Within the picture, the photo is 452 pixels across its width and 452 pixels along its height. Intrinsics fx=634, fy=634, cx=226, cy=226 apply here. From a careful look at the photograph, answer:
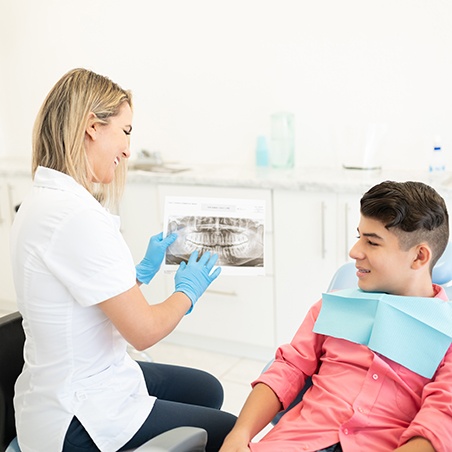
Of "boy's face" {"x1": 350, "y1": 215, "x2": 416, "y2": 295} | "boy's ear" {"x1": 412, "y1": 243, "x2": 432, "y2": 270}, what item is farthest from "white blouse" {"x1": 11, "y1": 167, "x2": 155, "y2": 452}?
"boy's ear" {"x1": 412, "y1": 243, "x2": 432, "y2": 270}

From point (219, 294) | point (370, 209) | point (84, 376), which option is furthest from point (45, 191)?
point (219, 294)

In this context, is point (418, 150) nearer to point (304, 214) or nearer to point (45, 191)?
point (304, 214)

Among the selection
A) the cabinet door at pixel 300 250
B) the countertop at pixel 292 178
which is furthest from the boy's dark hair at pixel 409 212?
the cabinet door at pixel 300 250

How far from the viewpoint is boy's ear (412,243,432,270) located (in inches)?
51.9

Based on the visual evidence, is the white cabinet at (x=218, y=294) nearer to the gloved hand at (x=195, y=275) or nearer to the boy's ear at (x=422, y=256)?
the gloved hand at (x=195, y=275)

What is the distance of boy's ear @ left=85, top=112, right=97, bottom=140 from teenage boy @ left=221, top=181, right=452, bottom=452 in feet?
2.03

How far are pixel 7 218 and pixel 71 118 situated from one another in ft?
7.39

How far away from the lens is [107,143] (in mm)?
1447

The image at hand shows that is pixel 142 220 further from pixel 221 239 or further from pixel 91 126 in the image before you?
pixel 91 126

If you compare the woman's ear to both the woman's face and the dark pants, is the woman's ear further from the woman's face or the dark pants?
the dark pants

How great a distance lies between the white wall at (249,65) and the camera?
2.72 meters

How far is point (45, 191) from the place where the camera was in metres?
1.35

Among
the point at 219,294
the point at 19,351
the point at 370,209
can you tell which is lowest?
the point at 219,294

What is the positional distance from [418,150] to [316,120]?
1.58 feet
